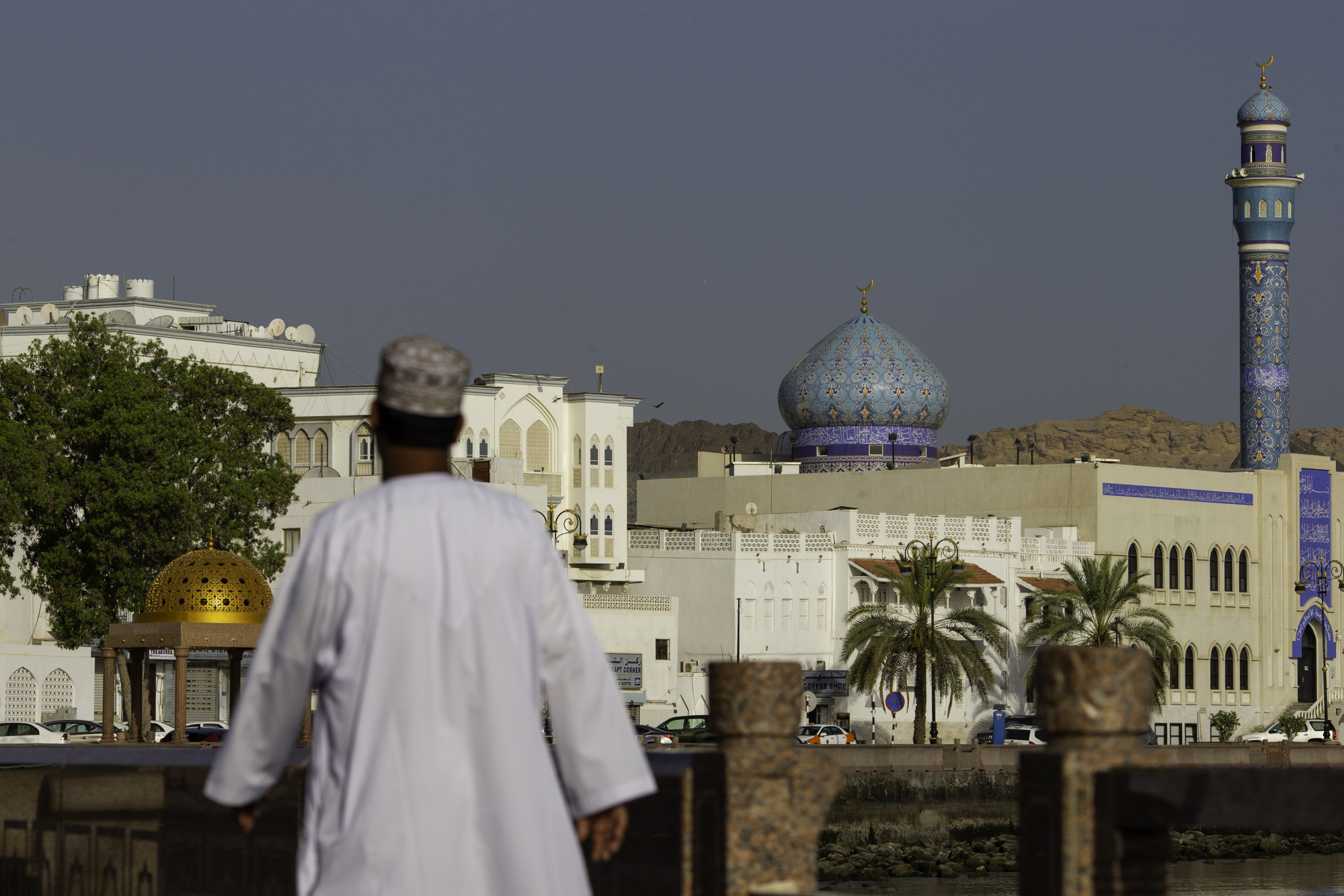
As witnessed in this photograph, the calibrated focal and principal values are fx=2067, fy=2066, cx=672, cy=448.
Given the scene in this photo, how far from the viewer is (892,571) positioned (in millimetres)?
50812

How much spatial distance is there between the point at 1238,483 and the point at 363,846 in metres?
59.9

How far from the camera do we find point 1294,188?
2601 inches

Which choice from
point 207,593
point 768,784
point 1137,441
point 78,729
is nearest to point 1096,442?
point 1137,441

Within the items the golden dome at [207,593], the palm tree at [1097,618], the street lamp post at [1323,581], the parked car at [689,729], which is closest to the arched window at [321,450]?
the parked car at [689,729]

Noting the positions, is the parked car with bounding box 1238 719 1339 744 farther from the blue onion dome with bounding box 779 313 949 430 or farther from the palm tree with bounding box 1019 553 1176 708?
the blue onion dome with bounding box 779 313 949 430

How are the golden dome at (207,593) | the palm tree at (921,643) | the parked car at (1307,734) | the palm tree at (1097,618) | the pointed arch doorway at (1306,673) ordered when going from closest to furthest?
the golden dome at (207,593) → the palm tree at (921,643) → the palm tree at (1097,618) → the parked car at (1307,734) → the pointed arch doorway at (1306,673)

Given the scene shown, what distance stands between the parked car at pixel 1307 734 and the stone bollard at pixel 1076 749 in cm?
4851

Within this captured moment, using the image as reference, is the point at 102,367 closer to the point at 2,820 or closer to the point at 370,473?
the point at 370,473

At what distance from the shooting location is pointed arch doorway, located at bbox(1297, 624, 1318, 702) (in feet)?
204

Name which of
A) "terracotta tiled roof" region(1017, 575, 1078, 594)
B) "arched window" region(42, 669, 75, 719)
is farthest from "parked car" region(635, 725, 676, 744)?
"terracotta tiled roof" region(1017, 575, 1078, 594)

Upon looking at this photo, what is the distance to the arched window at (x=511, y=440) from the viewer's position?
58406mm

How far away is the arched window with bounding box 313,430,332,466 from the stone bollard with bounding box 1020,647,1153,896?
51449mm

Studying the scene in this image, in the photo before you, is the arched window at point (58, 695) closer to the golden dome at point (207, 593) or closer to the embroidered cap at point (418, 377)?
the golden dome at point (207, 593)

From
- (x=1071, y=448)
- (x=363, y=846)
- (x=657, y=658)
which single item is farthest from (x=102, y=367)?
(x=1071, y=448)
